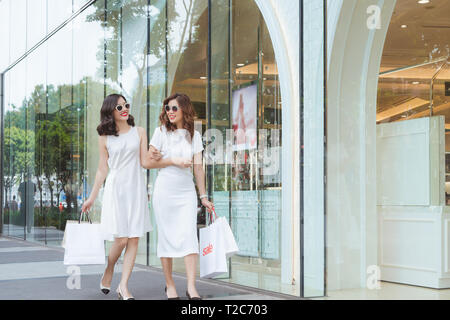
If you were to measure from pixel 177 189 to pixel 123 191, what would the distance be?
54 cm

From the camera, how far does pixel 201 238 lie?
16.2ft

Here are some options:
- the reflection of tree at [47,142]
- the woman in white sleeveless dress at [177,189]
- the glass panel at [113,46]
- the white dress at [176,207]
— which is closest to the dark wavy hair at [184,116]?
the woman in white sleeveless dress at [177,189]

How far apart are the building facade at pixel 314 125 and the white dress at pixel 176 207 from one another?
1.03 metres

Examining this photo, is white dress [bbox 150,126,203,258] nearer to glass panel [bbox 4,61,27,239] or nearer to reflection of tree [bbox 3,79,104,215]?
reflection of tree [bbox 3,79,104,215]

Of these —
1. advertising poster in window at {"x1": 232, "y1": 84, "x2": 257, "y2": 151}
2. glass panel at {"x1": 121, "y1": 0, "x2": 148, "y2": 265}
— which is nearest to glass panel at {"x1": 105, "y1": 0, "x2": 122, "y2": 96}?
glass panel at {"x1": 121, "y1": 0, "x2": 148, "y2": 265}

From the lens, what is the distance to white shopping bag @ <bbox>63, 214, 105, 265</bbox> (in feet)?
16.7

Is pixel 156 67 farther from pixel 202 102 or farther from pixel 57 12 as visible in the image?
pixel 57 12

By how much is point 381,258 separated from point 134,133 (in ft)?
8.95

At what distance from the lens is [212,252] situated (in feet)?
15.8

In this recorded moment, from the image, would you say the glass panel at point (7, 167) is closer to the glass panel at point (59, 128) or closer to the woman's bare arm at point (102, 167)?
the glass panel at point (59, 128)

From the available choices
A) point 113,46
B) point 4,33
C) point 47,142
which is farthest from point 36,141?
point 113,46
